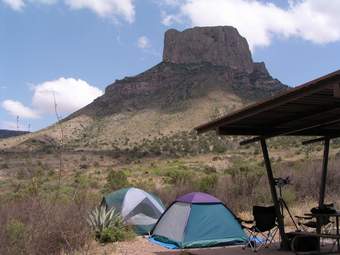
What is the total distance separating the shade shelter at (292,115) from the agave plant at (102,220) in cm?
430

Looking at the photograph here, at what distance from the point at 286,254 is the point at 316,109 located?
302cm

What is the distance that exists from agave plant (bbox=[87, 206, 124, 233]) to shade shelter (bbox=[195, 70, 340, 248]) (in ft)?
14.1

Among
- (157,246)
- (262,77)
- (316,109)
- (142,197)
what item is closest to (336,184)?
(142,197)

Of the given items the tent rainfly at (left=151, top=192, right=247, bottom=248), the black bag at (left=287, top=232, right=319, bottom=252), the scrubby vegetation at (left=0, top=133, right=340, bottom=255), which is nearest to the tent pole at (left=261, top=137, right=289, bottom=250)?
the black bag at (left=287, top=232, right=319, bottom=252)

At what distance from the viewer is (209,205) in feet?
43.8

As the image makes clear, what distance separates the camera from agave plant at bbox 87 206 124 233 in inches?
523

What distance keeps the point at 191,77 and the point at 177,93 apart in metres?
5.95

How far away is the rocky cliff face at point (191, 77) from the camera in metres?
82.1

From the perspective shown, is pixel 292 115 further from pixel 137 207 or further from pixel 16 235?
pixel 137 207

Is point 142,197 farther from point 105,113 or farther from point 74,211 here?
point 105,113

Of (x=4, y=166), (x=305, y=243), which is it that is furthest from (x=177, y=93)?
(x=305, y=243)

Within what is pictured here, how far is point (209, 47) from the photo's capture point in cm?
10525

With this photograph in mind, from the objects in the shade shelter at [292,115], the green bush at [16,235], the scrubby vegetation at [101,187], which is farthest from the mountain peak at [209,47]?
the green bush at [16,235]

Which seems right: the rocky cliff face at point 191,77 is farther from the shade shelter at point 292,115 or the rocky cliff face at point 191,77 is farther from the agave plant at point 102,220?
the shade shelter at point 292,115
